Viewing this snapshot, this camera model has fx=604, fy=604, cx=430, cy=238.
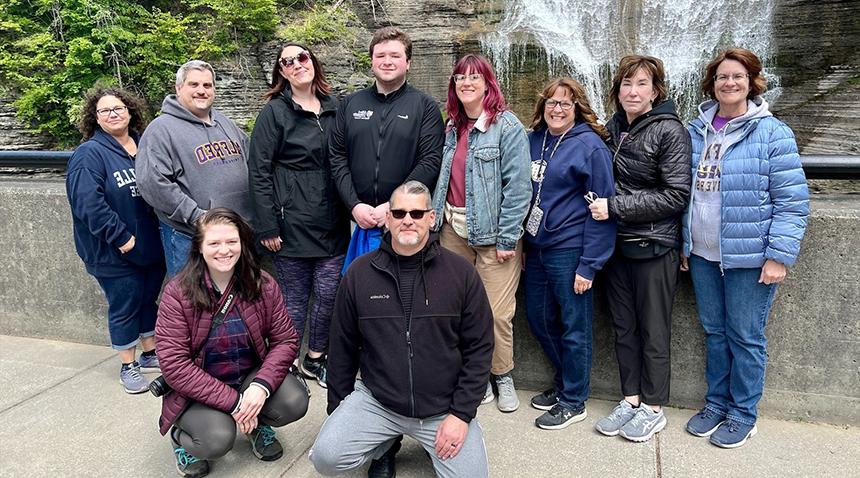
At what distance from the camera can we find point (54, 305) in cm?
480

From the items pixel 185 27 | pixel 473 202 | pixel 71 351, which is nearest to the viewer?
pixel 473 202

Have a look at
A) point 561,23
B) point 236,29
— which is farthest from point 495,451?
point 236,29

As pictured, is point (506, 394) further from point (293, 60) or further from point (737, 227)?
point (293, 60)

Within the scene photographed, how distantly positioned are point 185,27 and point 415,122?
1480 cm

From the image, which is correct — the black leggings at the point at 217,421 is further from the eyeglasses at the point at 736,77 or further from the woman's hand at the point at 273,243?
the eyeglasses at the point at 736,77

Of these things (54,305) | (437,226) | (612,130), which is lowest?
(54,305)

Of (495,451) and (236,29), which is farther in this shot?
(236,29)

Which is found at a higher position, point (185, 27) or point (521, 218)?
point (185, 27)

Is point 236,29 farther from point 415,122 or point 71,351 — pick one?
point 415,122

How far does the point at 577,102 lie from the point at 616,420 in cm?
168

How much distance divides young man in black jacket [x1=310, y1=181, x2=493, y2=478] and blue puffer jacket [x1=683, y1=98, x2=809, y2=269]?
1.26m

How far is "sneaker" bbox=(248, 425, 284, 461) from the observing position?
9.96ft

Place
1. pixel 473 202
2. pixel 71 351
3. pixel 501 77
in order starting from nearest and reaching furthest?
pixel 473 202, pixel 71 351, pixel 501 77

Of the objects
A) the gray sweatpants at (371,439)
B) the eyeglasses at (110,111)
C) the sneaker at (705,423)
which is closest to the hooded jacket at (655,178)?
the sneaker at (705,423)
